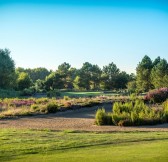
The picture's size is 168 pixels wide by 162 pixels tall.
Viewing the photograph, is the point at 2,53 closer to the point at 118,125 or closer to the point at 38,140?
the point at 118,125

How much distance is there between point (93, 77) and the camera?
90.4 metres

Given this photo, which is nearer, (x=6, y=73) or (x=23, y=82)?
(x=6, y=73)

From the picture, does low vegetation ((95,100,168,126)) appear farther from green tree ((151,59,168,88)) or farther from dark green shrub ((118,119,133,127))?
→ green tree ((151,59,168,88))

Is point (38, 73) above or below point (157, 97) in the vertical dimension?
above

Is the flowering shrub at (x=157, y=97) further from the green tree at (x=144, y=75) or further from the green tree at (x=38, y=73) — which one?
the green tree at (x=38, y=73)

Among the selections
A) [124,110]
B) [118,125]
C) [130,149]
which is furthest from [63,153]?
[124,110]

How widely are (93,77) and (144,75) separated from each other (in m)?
20.9

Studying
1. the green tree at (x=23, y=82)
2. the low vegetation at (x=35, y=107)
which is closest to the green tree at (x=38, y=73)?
the green tree at (x=23, y=82)

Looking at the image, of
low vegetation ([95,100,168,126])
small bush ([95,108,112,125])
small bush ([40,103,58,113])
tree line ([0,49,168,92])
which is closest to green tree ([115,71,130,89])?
tree line ([0,49,168,92])

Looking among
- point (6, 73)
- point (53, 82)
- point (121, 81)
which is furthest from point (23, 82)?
point (121, 81)

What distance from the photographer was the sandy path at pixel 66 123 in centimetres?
1852

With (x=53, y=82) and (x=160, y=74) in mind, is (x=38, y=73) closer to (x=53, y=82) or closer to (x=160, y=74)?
(x=53, y=82)

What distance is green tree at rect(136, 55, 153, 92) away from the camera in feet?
235

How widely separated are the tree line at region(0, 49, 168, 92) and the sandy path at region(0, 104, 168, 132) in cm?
3293
